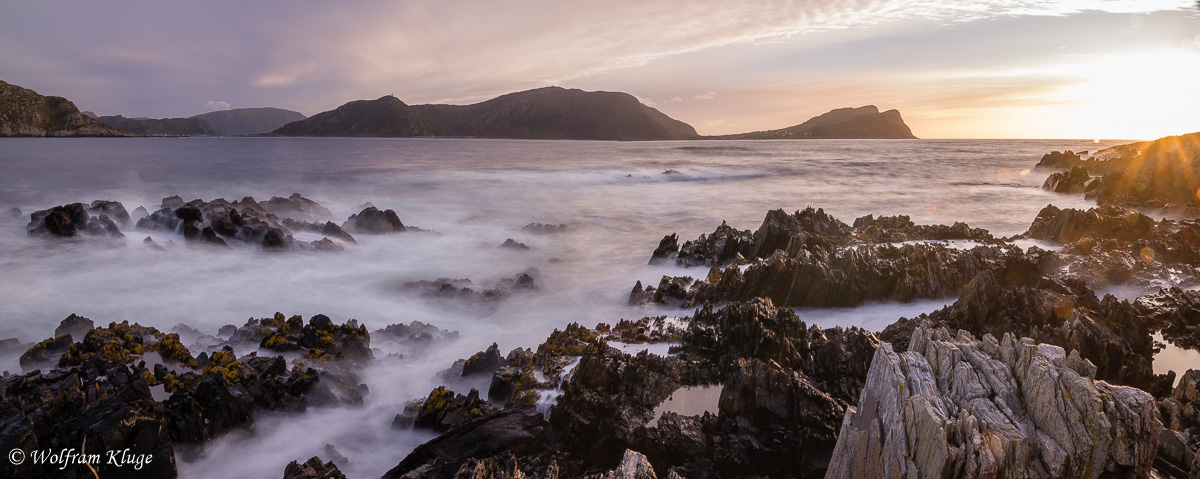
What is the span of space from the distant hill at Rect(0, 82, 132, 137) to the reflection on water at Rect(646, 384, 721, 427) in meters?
159

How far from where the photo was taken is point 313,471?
607cm

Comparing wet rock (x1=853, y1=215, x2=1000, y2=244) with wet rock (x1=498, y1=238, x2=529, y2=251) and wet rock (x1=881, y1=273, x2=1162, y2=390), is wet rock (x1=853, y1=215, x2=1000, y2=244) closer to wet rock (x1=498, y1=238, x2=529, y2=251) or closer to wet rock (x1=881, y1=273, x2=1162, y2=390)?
wet rock (x1=881, y1=273, x2=1162, y2=390)

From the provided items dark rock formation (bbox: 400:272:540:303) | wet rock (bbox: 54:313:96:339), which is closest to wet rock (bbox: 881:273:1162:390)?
dark rock formation (bbox: 400:272:540:303)

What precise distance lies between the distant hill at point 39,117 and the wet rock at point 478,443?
157m

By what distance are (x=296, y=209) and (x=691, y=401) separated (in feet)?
76.6

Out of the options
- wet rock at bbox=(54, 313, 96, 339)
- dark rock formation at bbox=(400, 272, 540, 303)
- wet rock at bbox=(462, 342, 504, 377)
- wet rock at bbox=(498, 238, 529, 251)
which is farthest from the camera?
wet rock at bbox=(498, 238, 529, 251)

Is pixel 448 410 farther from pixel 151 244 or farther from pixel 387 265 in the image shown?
pixel 151 244

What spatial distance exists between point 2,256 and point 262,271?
26.7 ft

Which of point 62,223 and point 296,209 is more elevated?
point 62,223

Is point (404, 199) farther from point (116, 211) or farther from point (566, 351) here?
point (566, 351)

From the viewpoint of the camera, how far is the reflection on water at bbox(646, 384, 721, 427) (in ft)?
24.3

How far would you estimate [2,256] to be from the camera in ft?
53.1

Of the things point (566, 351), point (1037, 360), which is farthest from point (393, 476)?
point (1037, 360)

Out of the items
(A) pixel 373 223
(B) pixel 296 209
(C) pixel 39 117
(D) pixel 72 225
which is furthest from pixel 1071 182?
(C) pixel 39 117
